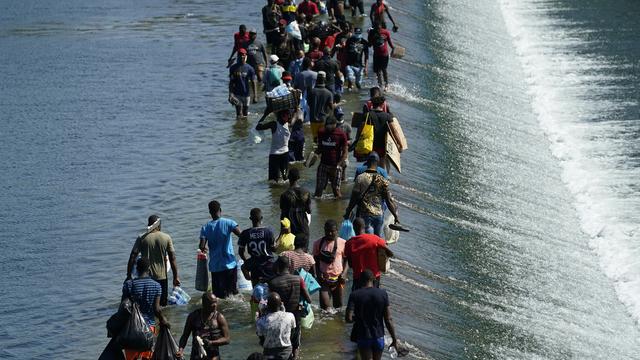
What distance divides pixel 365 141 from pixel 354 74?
11.0 meters

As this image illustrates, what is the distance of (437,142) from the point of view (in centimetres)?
3588

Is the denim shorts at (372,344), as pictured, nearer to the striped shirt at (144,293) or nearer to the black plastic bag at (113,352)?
the striped shirt at (144,293)

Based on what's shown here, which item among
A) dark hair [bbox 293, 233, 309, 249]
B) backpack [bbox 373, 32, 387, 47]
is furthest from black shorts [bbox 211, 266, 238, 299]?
backpack [bbox 373, 32, 387, 47]

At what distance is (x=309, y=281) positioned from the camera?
19.3 m

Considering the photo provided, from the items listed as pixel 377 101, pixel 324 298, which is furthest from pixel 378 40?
pixel 324 298

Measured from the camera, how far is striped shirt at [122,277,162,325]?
58.5 feet

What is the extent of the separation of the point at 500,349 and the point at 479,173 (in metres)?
12.3

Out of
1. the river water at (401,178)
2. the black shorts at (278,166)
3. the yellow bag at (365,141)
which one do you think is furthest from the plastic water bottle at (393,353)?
the black shorts at (278,166)

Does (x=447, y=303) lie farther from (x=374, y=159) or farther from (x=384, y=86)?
(x=384, y=86)

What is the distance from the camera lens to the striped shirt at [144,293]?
1784cm

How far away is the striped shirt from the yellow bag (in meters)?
8.18

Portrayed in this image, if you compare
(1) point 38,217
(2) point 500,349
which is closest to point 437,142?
(1) point 38,217

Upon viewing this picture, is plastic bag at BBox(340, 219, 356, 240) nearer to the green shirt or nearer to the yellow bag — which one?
the green shirt

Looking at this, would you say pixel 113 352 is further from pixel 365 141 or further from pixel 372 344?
pixel 365 141
